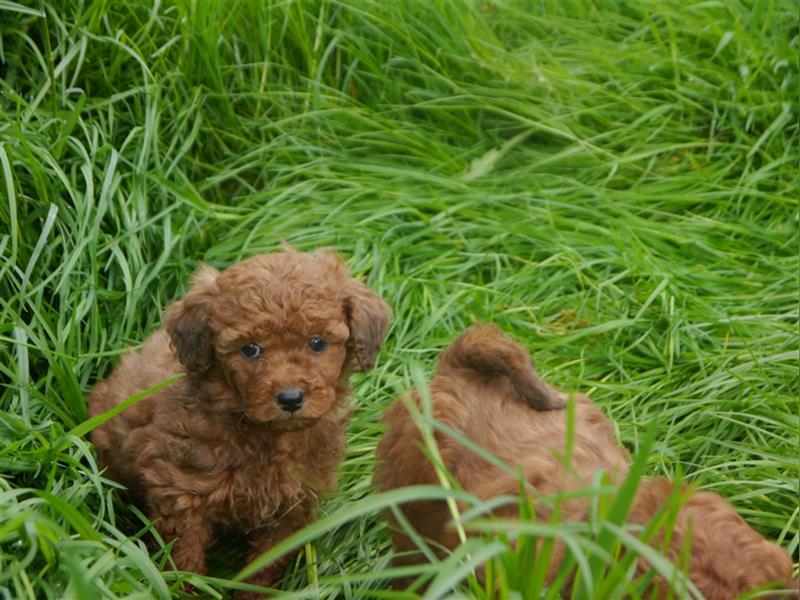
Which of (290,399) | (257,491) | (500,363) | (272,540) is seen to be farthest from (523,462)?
(272,540)

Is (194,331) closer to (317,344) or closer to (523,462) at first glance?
(317,344)

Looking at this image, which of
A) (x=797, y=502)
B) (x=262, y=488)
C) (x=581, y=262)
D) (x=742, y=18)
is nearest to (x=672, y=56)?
(x=742, y=18)

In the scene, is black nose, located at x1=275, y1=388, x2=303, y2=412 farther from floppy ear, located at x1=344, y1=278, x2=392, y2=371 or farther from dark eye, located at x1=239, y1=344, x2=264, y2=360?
floppy ear, located at x1=344, y1=278, x2=392, y2=371

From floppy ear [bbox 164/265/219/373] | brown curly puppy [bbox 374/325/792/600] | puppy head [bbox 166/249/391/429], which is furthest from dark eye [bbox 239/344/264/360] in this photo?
brown curly puppy [bbox 374/325/792/600]

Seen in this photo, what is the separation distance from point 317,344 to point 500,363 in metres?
0.56

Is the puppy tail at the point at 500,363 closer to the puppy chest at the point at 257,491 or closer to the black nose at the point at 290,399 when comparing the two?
the black nose at the point at 290,399

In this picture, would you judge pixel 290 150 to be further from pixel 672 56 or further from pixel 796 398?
pixel 796 398

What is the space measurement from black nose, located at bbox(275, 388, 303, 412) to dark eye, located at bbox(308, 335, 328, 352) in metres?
0.17

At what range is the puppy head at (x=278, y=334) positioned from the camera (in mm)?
3865

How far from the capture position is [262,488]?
4.15 m

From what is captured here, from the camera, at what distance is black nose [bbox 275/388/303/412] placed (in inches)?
150

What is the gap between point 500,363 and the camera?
3795mm

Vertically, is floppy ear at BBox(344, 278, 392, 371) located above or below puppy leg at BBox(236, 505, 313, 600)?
above

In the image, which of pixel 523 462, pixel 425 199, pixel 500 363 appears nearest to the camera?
pixel 523 462
